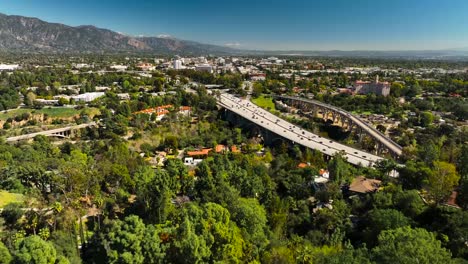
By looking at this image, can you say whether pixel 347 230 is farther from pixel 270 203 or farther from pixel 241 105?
pixel 241 105

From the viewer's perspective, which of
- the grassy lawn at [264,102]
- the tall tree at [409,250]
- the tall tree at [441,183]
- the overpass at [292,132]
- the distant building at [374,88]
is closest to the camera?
the tall tree at [409,250]

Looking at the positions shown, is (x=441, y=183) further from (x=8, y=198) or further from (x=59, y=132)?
(x=59, y=132)

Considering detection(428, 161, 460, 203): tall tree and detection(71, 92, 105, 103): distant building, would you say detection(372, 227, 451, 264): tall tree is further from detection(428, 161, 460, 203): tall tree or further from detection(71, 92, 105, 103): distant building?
detection(71, 92, 105, 103): distant building

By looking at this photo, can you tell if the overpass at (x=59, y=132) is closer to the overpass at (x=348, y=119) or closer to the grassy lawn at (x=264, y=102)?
the grassy lawn at (x=264, y=102)

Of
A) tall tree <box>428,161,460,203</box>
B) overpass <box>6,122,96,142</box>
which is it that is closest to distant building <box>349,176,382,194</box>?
tall tree <box>428,161,460,203</box>

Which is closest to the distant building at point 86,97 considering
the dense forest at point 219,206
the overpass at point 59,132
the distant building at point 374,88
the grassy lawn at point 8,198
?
the overpass at point 59,132

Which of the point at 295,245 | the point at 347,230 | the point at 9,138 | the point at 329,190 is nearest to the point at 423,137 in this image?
the point at 329,190
